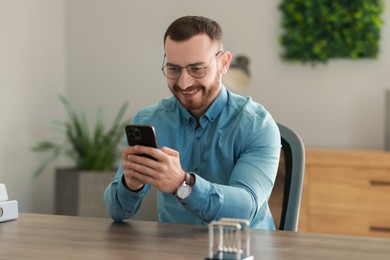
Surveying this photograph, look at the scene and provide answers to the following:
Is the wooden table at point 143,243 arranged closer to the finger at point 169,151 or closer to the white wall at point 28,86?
the finger at point 169,151

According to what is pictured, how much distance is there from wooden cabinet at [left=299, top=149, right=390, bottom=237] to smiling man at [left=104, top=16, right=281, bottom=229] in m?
1.98

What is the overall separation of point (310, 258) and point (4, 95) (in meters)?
3.61

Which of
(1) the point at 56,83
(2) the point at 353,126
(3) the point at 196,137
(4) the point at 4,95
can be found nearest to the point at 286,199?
(3) the point at 196,137

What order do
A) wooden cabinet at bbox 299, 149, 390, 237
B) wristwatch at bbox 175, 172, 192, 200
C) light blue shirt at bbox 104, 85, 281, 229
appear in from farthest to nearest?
wooden cabinet at bbox 299, 149, 390, 237 → light blue shirt at bbox 104, 85, 281, 229 → wristwatch at bbox 175, 172, 192, 200

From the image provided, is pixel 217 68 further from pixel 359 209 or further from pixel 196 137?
pixel 359 209

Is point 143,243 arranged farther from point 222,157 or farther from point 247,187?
point 222,157

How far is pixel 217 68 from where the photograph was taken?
2510 millimetres

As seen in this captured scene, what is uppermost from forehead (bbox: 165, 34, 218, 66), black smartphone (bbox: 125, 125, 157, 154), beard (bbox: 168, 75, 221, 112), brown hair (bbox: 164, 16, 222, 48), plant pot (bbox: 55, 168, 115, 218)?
brown hair (bbox: 164, 16, 222, 48)

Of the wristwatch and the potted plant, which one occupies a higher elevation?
the wristwatch

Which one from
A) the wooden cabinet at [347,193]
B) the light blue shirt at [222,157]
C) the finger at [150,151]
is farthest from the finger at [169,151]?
the wooden cabinet at [347,193]

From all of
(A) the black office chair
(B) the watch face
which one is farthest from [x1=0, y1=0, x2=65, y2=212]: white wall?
(B) the watch face

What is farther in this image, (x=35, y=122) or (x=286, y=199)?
(x=35, y=122)

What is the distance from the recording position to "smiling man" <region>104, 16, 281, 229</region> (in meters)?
2.26

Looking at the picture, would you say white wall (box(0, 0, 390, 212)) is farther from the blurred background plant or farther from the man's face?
the man's face
